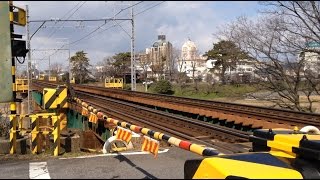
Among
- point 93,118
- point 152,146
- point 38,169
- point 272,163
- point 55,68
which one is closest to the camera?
point 272,163

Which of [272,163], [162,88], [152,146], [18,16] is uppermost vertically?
[18,16]

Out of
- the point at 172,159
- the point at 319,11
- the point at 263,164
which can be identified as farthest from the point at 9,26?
the point at 319,11

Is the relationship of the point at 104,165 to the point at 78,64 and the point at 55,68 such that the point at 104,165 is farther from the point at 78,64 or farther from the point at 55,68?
the point at 55,68

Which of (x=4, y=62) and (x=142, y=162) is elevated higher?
(x=4, y=62)

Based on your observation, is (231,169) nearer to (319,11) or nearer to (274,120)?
(274,120)

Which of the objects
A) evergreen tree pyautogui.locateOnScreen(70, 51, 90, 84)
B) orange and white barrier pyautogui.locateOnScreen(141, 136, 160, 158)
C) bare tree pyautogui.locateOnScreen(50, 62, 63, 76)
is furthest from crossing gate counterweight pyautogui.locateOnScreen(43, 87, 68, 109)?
bare tree pyautogui.locateOnScreen(50, 62, 63, 76)

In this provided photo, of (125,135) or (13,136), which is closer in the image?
(125,135)

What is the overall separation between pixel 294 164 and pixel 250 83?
920 inches

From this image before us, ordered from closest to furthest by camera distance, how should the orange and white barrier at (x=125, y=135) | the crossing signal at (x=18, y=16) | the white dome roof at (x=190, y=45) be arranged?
the orange and white barrier at (x=125, y=135) → the crossing signal at (x=18, y=16) → the white dome roof at (x=190, y=45)

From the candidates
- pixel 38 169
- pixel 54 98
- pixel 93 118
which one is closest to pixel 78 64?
pixel 93 118

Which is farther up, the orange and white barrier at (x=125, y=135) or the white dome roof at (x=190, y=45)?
the white dome roof at (x=190, y=45)

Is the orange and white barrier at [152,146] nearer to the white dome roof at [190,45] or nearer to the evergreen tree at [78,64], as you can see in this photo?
the white dome roof at [190,45]

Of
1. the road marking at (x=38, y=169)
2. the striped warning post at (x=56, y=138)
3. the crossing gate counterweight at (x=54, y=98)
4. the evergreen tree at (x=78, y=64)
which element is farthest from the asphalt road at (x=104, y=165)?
the evergreen tree at (x=78, y=64)

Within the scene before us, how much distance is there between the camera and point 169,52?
92.1 m
